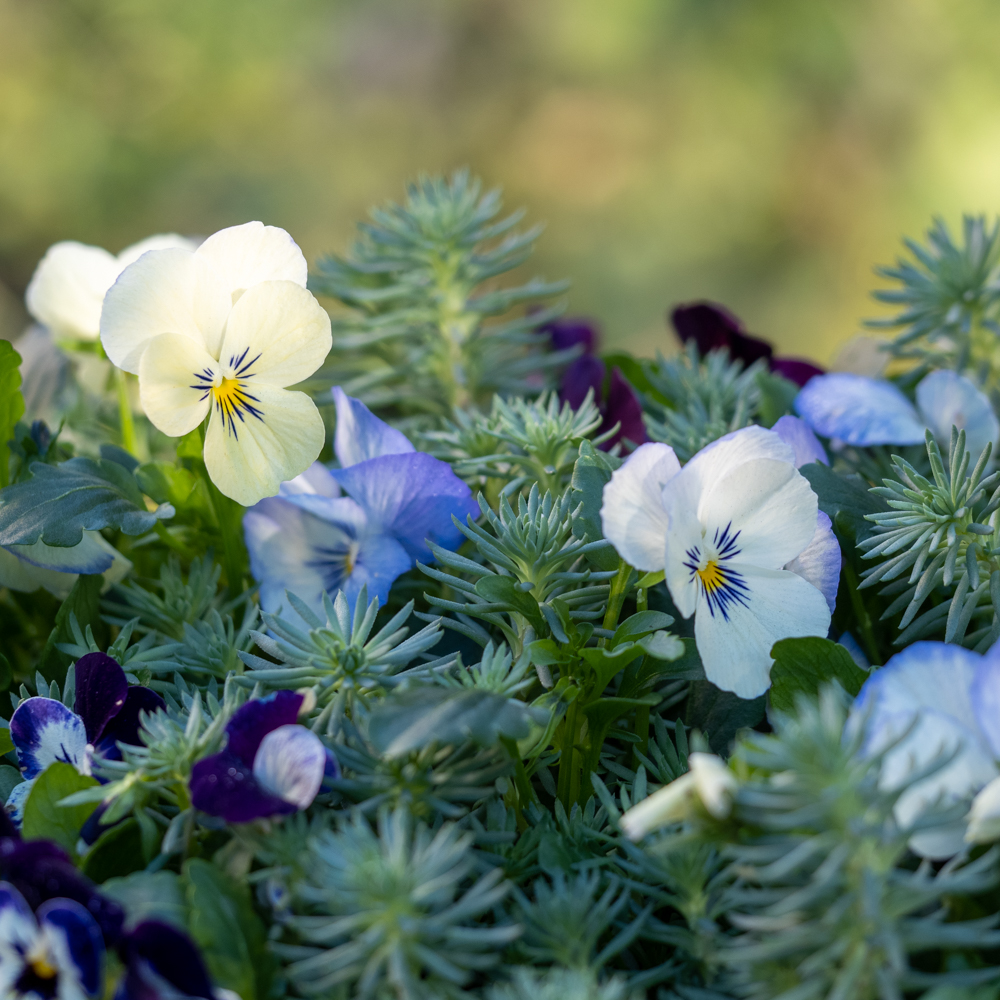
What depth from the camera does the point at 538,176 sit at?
2.90 m

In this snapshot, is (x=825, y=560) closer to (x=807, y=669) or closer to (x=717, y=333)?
(x=807, y=669)

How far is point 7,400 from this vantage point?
50 centimetres

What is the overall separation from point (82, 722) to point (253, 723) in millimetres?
89

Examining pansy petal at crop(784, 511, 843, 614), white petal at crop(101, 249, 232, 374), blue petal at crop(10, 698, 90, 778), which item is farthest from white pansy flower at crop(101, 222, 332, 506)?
pansy petal at crop(784, 511, 843, 614)

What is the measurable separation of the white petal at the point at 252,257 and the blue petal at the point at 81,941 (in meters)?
0.25

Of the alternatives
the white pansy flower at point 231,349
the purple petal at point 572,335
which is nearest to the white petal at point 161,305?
the white pansy flower at point 231,349

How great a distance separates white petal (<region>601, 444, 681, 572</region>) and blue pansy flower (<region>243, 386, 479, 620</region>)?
0.10 m

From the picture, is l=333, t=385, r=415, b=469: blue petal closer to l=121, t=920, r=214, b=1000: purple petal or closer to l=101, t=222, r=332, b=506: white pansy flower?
l=101, t=222, r=332, b=506: white pansy flower

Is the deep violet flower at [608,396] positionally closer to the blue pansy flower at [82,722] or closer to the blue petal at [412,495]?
the blue petal at [412,495]

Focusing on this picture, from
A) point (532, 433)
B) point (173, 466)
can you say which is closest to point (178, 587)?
point (173, 466)

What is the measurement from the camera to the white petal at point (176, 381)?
432 mm

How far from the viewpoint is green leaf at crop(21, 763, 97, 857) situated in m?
0.37

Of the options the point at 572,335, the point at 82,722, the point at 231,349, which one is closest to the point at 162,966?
the point at 82,722

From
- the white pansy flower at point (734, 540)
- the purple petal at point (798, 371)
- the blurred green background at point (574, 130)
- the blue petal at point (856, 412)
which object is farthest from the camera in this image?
the blurred green background at point (574, 130)
